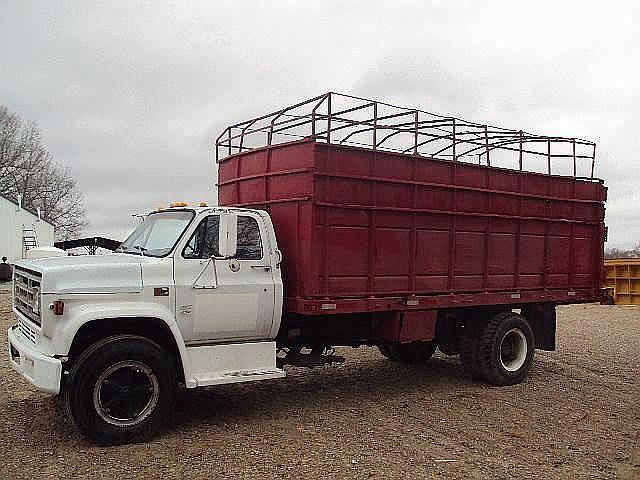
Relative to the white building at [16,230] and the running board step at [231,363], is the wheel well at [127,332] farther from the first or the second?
the white building at [16,230]

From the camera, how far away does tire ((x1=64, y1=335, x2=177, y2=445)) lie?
6.11m

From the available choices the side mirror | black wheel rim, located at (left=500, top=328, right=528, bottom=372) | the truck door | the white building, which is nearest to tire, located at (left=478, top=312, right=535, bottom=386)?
black wheel rim, located at (left=500, top=328, right=528, bottom=372)

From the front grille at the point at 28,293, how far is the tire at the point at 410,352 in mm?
5287

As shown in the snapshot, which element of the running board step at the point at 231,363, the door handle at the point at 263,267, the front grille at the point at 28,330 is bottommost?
the running board step at the point at 231,363

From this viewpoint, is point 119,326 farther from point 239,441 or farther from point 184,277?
point 239,441

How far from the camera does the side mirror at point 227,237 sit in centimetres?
692

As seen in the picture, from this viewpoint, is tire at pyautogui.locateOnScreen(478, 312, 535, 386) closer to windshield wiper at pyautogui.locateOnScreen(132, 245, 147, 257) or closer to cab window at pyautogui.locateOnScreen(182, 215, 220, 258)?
cab window at pyautogui.locateOnScreen(182, 215, 220, 258)

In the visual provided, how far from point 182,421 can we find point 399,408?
8.14 ft

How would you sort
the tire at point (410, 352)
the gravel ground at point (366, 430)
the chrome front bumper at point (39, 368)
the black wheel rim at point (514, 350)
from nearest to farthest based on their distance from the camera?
the gravel ground at point (366, 430)
the chrome front bumper at point (39, 368)
the black wheel rim at point (514, 350)
the tire at point (410, 352)

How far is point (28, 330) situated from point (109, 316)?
40.5 inches

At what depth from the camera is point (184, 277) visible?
6.77 meters

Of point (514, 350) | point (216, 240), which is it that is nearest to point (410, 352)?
point (514, 350)

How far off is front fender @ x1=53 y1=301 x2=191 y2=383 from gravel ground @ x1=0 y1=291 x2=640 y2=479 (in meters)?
0.89

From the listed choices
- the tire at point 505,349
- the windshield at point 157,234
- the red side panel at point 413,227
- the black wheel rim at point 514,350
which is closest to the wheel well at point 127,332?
the windshield at point 157,234
